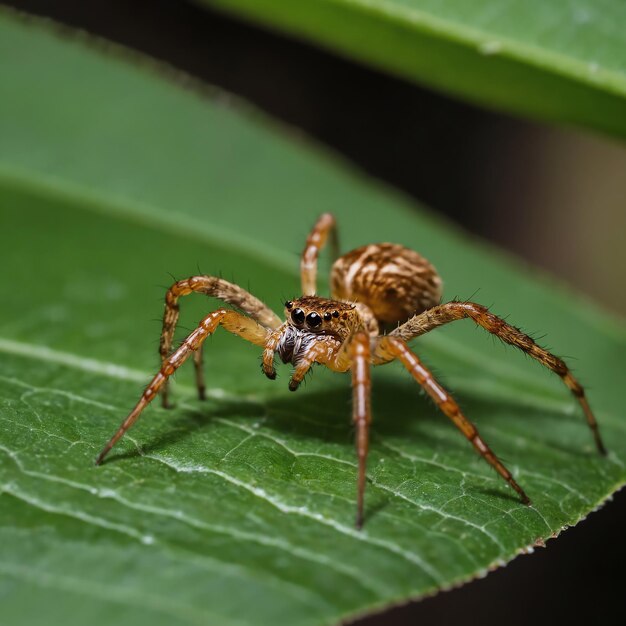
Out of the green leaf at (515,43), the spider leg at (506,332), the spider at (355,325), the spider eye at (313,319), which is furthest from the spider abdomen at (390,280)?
the green leaf at (515,43)

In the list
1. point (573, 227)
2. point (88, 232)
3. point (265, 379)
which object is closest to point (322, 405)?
point (265, 379)

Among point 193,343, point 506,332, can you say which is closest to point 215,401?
point 193,343

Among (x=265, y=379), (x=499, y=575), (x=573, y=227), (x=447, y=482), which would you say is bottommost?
(x=499, y=575)

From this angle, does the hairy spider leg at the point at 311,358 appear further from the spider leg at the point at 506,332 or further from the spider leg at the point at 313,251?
the spider leg at the point at 313,251

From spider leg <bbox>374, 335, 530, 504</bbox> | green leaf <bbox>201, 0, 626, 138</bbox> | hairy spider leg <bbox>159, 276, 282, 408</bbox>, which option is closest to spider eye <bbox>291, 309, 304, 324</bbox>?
hairy spider leg <bbox>159, 276, 282, 408</bbox>

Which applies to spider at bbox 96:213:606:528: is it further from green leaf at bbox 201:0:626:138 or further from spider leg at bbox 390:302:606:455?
green leaf at bbox 201:0:626:138

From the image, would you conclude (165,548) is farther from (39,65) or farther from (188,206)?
(39,65)
